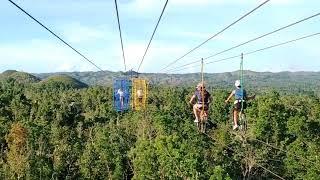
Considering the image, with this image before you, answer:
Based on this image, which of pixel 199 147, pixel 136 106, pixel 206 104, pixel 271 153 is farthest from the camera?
pixel 271 153

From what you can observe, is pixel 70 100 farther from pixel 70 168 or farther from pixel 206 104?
pixel 206 104

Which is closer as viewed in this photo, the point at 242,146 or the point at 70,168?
the point at 70,168

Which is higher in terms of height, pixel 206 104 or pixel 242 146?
pixel 206 104

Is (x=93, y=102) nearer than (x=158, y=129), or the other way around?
(x=158, y=129)

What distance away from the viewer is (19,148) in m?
71.1

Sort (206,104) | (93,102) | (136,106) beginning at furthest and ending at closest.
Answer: (93,102), (136,106), (206,104)


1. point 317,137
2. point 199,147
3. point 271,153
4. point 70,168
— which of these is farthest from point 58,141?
point 317,137

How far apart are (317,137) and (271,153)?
8.48m

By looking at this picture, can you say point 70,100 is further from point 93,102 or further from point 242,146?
point 242,146

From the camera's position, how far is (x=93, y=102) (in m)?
126

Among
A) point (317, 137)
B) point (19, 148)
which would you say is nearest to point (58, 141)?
point (19, 148)

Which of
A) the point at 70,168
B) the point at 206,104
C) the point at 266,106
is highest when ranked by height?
the point at 206,104

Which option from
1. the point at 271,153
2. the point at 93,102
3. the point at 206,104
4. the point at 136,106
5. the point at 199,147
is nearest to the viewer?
the point at 206,104

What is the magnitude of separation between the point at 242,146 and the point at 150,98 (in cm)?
5903
